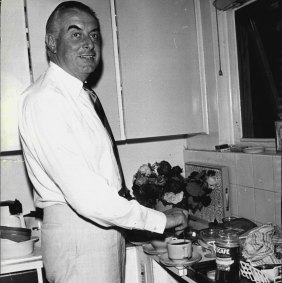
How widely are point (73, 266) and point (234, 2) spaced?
1.41 m

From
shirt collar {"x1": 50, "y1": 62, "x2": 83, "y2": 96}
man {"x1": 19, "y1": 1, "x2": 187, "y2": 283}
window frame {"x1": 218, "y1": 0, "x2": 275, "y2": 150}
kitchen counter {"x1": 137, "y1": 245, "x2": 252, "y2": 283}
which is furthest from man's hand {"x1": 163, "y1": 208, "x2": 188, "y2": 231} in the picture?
window frame {"x1": 218, "y1": 0, "x2": 275, "y2": 150}

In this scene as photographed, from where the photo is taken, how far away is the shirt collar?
1.45m

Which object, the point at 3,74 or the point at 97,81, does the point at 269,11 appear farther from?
the point at 3,74

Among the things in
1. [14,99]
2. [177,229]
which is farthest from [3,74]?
[177,229]

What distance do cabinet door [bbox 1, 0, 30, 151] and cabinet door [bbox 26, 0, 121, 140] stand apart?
0.13ft

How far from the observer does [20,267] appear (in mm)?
1791

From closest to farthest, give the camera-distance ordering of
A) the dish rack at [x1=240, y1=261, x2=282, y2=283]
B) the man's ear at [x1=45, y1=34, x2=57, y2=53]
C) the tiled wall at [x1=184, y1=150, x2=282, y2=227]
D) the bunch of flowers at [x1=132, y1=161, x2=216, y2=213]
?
the dish rack at [x1=240, y1=261, x2=282, y2=283], the man's ear at [x1=45, y1=34, x2=57, y2=53], the tiled wall at [x1=184, y1=150, x2=282, y2=227], the bunch of flowers at [x1=132, y1=161, x2=216, y2=213]

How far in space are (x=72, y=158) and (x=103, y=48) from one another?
85 centimetres

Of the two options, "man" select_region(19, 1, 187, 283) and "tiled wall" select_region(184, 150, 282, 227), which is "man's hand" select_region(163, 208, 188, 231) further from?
"tiled wall" select_region(184, 150, 282, 227)

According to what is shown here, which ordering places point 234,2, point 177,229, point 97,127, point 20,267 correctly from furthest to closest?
1. point 234,2
2. point 20,267
3. point 177,229
4. point 97,127

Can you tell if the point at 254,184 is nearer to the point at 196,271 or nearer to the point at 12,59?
the point at 196,271

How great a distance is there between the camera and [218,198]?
1.99m

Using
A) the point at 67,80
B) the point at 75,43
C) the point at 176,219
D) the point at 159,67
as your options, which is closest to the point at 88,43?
the point at 75,43

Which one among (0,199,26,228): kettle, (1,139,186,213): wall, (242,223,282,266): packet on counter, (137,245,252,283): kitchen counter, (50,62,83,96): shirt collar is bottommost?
(137,245,252,283): kitchen counter
